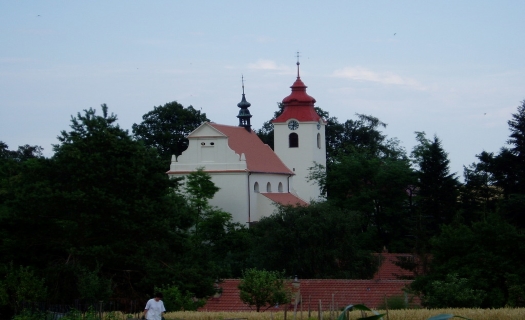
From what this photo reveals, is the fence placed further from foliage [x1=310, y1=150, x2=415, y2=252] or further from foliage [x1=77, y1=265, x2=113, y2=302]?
foliage [x1=310, y1=150, x2=415, y2=252]

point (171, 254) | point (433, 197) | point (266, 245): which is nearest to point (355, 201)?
point (433, 197)

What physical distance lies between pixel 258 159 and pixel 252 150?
107 cm

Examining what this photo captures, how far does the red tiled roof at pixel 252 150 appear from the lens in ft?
246

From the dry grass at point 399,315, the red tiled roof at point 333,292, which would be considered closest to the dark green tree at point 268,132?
the red tiled roof at point 333,292

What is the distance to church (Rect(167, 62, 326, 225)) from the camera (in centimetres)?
7194

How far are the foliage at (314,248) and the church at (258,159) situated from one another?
38.4ft

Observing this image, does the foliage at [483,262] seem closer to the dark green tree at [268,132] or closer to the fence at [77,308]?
the fence at [77,308]

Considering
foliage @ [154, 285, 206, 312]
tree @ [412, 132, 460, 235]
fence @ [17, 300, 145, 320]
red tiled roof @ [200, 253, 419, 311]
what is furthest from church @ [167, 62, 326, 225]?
foliage @ [154, 285, 206, 312]

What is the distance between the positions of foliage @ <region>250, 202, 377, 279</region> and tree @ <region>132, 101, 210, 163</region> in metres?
31.3

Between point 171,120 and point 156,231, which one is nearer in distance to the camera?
point 156,231

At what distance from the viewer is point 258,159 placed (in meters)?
76.6

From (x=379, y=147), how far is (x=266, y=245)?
42.0 meters

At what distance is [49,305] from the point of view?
3089cm

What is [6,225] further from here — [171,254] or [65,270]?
[171,254]
